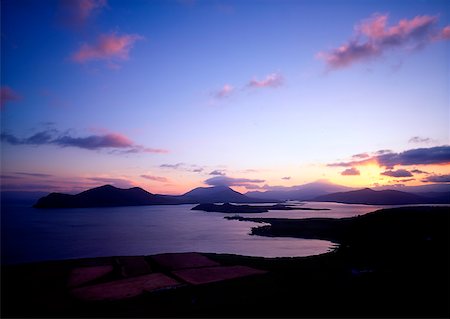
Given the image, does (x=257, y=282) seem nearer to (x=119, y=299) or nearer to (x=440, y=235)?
(x=119, y=299)

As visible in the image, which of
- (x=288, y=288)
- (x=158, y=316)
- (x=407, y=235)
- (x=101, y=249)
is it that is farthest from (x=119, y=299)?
(x=101, y=249)

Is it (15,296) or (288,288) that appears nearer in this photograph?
(15,296)

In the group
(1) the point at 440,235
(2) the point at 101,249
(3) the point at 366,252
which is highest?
(1) the point at 440,235

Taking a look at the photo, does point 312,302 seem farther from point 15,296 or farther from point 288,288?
point 15,296

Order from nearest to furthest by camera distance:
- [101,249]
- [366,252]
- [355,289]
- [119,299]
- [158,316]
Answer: [158,316] < [119,299] < [355,289] < [366,252] < [101,249]

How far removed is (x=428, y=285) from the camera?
40.8 ft

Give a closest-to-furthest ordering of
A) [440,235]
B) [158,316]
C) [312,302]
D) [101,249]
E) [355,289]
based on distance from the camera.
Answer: [158,316] < [312,302] < [355,289] < [440,235] < [101,249]

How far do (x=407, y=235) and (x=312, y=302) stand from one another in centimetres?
1543

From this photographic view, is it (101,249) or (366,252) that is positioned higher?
(366,252)

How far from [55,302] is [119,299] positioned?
2.52 meters

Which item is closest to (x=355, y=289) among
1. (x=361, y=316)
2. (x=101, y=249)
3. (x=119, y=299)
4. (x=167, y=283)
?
(x=361, y=316)

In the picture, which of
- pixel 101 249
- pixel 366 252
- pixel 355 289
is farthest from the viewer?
pixel 101 249

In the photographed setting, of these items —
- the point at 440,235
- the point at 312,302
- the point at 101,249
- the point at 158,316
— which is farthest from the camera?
the point at 101,249

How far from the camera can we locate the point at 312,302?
36.8ft
